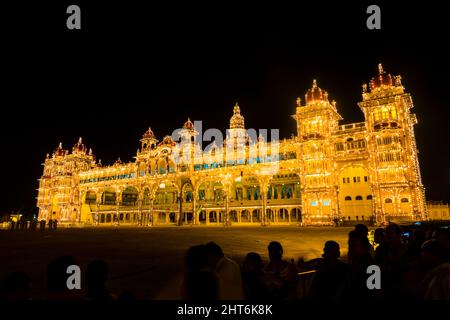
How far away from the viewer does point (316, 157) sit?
129ft

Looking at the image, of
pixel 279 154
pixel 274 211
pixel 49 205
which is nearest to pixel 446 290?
pixel 279 154

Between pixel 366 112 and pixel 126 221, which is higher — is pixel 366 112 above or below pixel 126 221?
above

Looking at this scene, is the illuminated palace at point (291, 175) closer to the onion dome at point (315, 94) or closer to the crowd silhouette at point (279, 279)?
the onion dome at point (315, 94)

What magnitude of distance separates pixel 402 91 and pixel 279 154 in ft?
54.1

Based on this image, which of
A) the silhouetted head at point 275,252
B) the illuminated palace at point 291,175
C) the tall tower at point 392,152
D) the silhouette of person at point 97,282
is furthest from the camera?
the illuminated palace at point 291,175

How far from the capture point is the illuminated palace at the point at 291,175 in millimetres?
34750

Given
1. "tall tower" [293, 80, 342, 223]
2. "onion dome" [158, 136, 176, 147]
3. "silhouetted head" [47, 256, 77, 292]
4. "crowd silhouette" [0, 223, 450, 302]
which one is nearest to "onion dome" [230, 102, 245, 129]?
"onion dome" [158, 136, 176, 147]

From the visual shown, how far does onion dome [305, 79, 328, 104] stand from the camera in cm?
4119

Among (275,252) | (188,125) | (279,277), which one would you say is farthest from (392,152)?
(279,277)

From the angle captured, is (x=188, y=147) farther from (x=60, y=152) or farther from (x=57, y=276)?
(x=57, y=276)

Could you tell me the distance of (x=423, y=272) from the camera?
430 cm

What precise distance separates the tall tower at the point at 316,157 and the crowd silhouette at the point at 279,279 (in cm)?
3354

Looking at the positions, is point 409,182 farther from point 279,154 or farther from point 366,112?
point 279,154

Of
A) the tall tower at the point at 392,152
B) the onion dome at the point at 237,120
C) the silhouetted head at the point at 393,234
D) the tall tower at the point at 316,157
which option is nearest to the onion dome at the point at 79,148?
the onion dome at the point at 237,120
